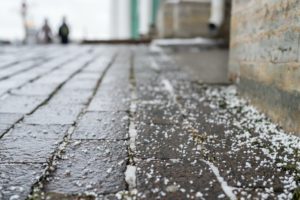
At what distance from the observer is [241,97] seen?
3113 mm

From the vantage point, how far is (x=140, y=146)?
188 cm

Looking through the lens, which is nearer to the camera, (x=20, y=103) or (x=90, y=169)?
(x=90, y=169)

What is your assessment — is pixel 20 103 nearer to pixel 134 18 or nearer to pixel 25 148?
pixel 25 148

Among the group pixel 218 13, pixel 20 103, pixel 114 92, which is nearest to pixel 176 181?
pixel 20 103

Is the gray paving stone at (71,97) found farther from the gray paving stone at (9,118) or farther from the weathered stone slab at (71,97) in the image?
the gray paving stone at (9,118)

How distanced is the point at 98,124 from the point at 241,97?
57.0 inches

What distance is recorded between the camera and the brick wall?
211 centimetres

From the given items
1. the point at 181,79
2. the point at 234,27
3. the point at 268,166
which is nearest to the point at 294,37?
the point at 268,166

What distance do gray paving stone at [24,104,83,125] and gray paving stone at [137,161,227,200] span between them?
3.02 feet

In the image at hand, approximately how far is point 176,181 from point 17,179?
675 mm

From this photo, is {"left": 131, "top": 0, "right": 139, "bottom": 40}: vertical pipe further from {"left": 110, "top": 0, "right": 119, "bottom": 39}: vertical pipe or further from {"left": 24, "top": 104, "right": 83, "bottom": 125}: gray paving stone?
{"left": 24, "top": 104, "right": 83, "bottom": 125}: gray paving stone

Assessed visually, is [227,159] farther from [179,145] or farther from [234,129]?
[234,129]

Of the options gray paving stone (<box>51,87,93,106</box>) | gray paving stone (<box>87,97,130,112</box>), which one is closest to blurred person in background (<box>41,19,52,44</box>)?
gray paving stone (<box>51,87,93,106</box>)

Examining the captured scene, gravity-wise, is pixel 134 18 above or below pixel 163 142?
above
